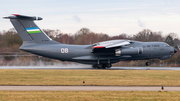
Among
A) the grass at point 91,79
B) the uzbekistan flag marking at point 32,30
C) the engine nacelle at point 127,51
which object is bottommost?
the grass at point 91,79

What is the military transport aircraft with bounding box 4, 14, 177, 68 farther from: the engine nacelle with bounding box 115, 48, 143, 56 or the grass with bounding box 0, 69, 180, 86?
the grass with bounding box 0, 69, 180, 86

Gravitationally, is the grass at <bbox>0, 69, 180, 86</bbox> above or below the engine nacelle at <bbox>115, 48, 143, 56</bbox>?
below

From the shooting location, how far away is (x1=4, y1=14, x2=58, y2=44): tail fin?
3306cm

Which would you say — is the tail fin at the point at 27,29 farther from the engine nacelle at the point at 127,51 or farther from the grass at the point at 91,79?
the grass at the point at 91,79

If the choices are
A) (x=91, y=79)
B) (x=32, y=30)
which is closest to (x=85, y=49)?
(x=32, y=30)

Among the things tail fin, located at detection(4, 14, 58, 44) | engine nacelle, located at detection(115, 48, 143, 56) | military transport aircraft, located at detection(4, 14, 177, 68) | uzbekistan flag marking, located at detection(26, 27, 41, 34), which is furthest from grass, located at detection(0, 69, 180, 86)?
uzbekistan flag marking, located at detection(26, 27, 41, 34)

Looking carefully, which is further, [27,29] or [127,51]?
[27,29]

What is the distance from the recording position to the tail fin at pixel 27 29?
33.1m

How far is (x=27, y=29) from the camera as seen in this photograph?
3359 cm

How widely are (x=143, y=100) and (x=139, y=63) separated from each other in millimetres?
30323

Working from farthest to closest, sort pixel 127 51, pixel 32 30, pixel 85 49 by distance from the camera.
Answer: pixel 85 49 → pixel 32 30 → pixel 127 51

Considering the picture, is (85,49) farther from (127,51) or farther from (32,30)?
(32,30)

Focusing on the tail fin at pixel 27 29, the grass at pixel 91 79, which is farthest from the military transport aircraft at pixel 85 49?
the grass at pixel 91 79

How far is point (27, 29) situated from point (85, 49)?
8387mm
